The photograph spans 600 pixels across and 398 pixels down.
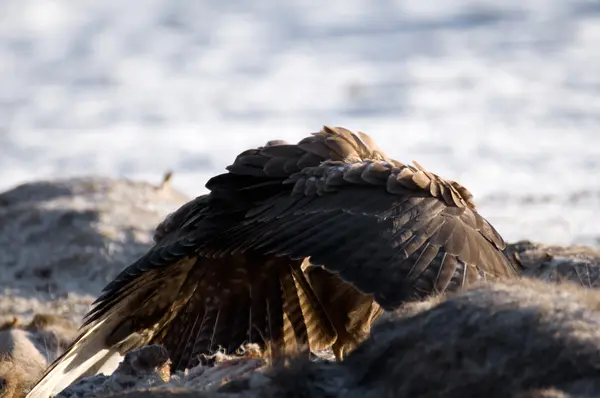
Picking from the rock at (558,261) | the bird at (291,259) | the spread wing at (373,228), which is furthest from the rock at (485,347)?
the rock at (558,261)

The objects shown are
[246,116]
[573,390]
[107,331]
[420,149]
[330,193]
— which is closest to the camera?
[573,390]

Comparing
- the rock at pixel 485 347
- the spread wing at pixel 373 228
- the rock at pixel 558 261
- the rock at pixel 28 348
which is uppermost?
the spread wing at pixel 373 228

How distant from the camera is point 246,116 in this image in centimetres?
1630

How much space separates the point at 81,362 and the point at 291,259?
4.35ft

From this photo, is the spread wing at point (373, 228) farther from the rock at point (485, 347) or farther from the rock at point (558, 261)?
the rock at point (558, 261)

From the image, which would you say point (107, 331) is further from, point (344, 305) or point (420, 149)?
point (420, 149)

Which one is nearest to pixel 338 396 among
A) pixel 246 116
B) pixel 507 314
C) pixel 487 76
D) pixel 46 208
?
pixel 507 314

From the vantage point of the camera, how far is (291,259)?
5535 mm

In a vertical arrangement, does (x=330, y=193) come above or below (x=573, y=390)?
above

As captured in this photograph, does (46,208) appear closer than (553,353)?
No

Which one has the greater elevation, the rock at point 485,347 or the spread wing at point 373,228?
the spread wing at point 373,228

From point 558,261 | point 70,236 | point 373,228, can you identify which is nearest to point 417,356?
point 373,228

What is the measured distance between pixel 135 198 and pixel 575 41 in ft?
34.7

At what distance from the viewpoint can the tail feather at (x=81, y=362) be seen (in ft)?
19.1
